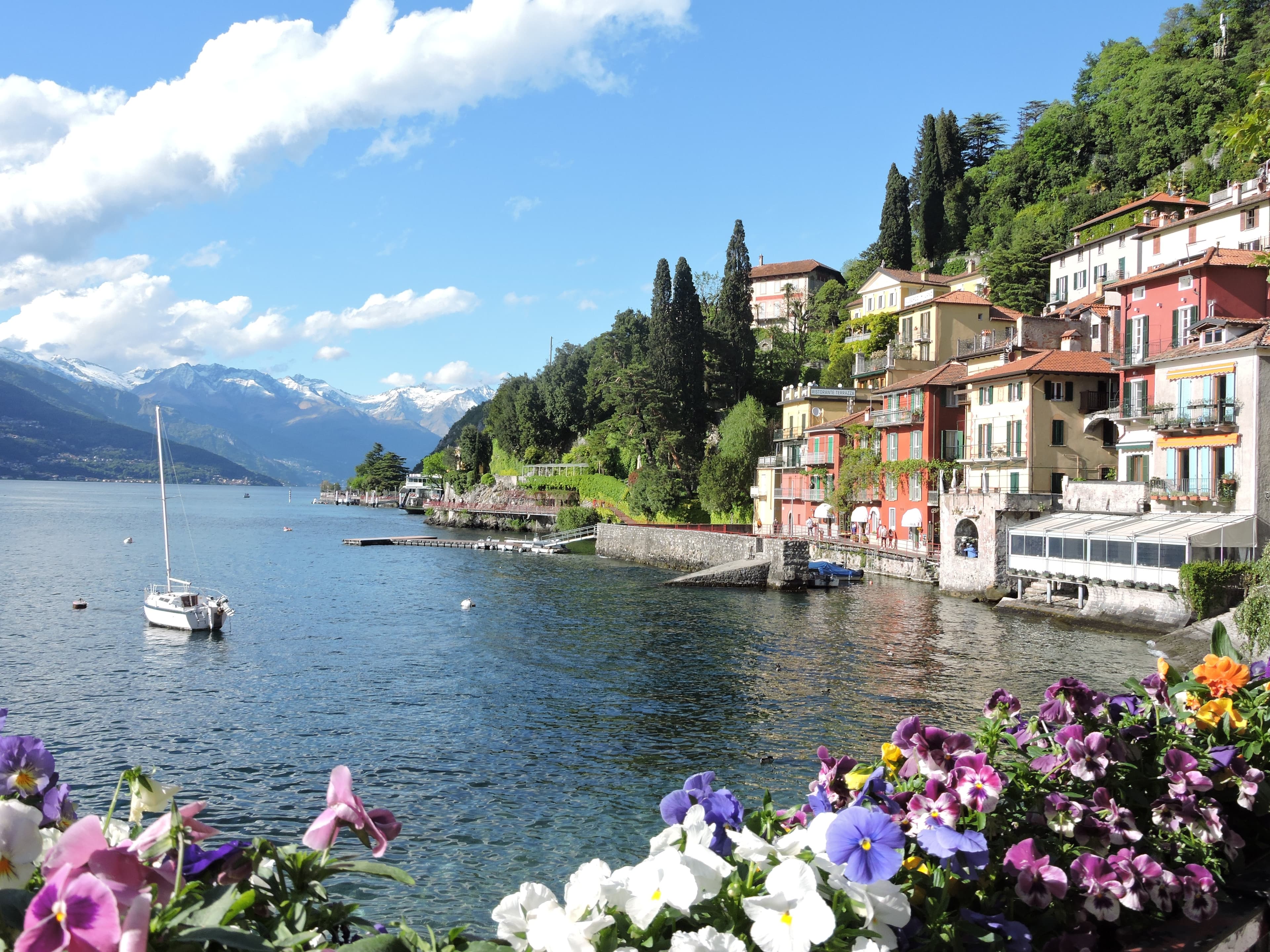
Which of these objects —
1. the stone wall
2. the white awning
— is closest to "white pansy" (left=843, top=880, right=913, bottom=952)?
the white awning

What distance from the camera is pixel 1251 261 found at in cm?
3772

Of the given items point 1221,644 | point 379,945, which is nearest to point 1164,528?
point 1221,644

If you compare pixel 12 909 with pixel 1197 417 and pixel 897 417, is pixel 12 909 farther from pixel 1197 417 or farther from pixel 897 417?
pixel 897 417

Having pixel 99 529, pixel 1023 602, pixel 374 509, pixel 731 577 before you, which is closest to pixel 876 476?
pixel 731 577

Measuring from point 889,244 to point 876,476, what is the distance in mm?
39430

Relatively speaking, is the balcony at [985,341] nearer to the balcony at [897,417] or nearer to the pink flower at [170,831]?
the balcony at [897,417]

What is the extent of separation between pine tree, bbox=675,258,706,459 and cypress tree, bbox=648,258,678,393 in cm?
27

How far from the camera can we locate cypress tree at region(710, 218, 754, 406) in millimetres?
77750

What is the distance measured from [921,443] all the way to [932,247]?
4397cm

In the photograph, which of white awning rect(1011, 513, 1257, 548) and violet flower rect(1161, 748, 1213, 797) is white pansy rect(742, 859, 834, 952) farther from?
white awning rect(1011, 513, 1257, 548)

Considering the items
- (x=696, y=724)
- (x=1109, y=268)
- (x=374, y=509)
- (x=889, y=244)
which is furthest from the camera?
(x=374, y=509)

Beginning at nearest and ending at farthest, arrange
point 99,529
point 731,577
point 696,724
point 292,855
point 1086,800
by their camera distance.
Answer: point 292,855, point 1086,800, point 696,724, point 731,577, point 99,529

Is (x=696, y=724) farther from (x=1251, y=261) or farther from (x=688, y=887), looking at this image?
(x=1251, y=261)

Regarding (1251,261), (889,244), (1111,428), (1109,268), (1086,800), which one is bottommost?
(1086,800)
